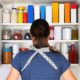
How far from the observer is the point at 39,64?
1286 millimetres

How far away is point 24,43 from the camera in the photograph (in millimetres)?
2396

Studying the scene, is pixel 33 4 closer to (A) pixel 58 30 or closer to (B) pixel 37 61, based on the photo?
(A) pixel 58 30

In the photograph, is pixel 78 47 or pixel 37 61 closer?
pixel 37 61

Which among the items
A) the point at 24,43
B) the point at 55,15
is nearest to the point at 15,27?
the point at 24,43

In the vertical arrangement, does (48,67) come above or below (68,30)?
below

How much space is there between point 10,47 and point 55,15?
1.91ft

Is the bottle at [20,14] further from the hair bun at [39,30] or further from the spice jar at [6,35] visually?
the hair bun at [39,30]

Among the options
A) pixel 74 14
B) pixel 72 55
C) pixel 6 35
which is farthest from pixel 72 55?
pixel 6 35

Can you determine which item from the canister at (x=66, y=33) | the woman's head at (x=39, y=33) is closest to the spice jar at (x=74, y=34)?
the canister at (x=66, y=33)

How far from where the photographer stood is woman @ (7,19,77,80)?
4.20 feet

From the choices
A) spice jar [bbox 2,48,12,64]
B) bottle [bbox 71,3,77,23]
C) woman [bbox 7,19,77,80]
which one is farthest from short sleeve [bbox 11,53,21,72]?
bottle [bbox 71,3,77,23]

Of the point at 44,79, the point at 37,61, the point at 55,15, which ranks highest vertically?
the point at 55,15

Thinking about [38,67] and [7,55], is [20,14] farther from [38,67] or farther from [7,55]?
[38,67]

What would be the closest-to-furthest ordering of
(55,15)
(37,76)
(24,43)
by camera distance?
1. (37,76)
2. (55,15)
3. (24,43)
